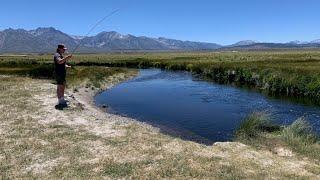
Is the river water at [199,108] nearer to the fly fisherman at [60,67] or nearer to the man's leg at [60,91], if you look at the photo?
the man's leg at [60,91]

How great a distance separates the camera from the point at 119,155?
16047mm

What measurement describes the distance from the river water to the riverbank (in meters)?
5.13

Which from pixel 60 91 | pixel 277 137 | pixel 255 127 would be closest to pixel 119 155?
pixel 277 137

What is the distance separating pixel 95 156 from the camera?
15953 millimetres

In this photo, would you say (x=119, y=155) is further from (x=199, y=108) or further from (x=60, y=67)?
(x=199, y=108)

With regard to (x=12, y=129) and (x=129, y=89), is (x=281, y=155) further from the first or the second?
(x=129, y=89)

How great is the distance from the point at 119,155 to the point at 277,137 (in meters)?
7.41

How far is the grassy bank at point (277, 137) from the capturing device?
699 inches

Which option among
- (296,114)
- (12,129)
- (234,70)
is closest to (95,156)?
(12,129)

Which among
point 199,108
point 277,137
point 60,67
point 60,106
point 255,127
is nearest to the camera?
point 277,137

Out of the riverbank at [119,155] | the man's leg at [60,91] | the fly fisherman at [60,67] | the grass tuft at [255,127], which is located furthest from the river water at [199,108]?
the fly fisherman at [60,67]

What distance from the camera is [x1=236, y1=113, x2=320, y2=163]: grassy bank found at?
58.2 feet

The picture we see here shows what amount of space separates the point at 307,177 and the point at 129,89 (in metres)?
39.6

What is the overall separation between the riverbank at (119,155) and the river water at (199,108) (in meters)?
5.13
